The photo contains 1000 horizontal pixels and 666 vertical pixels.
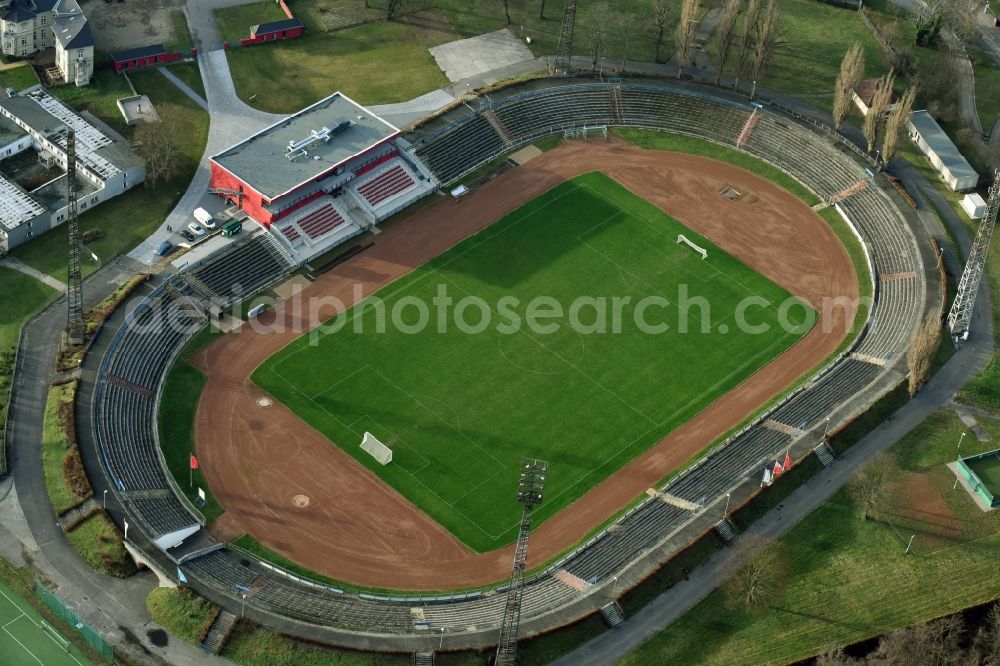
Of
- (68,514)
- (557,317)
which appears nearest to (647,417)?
(557,317)

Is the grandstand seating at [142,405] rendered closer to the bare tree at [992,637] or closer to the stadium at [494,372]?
Result: the stadium at [494,372]

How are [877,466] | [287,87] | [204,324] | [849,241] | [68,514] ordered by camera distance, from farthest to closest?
[287,87] < [849,241] < [204,324] < [877,466] < [68,514]

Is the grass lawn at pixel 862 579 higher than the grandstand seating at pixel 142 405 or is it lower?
lower

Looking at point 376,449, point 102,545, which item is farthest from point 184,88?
point 102,545

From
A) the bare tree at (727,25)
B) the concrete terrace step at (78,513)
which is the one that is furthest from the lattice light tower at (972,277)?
the concrete terrace step at (78,513)

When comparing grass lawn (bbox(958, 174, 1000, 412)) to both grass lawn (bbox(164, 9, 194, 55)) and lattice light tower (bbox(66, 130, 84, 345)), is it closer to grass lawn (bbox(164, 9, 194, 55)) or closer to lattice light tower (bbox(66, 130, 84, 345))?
lattice light tower (bbox(66, 130, 84, 345))

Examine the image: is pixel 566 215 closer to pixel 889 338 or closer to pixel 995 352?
pixel 889 338

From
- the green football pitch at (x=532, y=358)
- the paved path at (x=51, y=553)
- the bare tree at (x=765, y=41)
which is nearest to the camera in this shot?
the paved path at (x=51, y=553)
